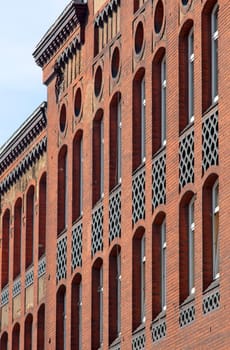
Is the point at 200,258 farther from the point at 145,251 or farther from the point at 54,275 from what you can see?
the point at 54,275

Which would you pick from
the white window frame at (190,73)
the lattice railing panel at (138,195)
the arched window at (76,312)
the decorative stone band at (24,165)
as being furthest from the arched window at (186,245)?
the decorative stone band at (24,165)

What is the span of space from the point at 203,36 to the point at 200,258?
4.97 meters

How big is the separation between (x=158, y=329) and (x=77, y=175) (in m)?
9.90

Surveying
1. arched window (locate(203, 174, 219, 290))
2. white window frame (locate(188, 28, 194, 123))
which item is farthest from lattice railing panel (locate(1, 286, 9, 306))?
arched window (locate(203, 174, 219, 290))

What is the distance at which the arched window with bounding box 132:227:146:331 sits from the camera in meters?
44.2

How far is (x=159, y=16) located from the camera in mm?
44000

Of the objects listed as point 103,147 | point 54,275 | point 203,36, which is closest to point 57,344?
point 54,275

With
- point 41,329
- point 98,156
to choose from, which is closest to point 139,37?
point 98,156

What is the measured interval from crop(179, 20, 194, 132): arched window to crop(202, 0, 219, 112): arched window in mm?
994

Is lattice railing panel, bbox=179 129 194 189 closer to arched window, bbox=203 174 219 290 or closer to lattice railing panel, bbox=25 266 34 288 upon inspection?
arched window, bbox=203 174 219 290

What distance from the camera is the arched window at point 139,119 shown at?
45.0m

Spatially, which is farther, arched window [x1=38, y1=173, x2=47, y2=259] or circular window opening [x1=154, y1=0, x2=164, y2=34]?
arched window [x1=38, y1=173, x2=47, y2=259]

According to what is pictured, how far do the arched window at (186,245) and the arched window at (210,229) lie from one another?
1045mm

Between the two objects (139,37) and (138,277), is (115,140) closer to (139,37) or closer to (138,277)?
(139,37)
